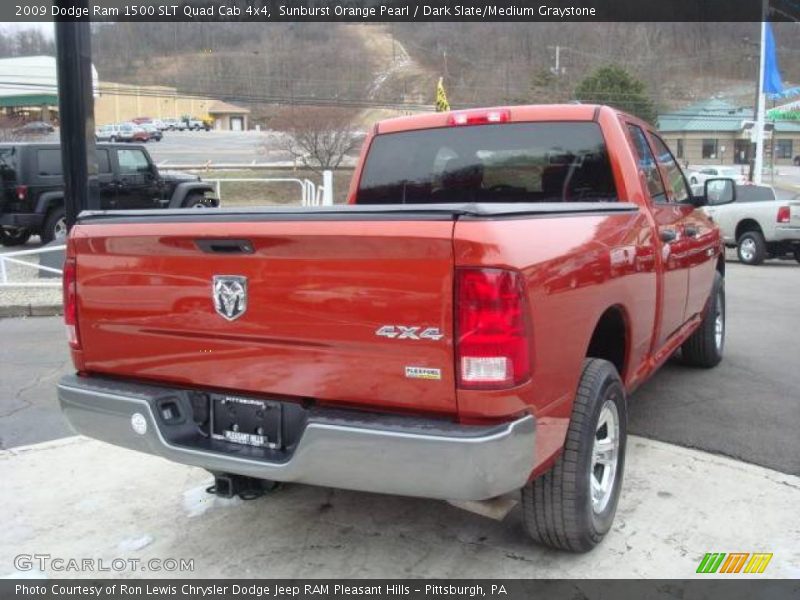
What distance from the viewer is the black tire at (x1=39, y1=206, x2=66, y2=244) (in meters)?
14.4

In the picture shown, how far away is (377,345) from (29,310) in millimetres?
8029

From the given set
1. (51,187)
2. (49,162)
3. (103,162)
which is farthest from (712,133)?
(51,187)

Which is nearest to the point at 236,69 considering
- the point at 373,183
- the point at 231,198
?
the point at 231,198

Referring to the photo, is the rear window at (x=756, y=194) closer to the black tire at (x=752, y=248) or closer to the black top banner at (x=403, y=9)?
the black tire at (x=752, y=248)

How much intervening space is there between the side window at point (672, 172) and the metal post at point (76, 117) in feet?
20.0

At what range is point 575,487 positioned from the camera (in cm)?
298

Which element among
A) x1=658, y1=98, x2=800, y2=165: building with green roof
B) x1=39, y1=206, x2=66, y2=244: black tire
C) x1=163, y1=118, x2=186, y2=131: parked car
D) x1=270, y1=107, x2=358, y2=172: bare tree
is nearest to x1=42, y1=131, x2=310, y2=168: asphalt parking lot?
x1=270, y1=107, x2=358, y2=172: bare tree

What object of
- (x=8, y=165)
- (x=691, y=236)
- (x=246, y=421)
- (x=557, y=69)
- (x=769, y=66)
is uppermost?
(x=557, y=69)

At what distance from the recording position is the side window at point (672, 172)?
16.1 ft

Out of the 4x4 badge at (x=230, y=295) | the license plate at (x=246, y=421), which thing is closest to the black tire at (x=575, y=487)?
the license plate at (x=246, y=421)

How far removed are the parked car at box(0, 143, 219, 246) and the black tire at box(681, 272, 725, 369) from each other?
438 inches

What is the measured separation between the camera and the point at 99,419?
314cm

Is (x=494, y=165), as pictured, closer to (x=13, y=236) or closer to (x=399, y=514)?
(x=399, y=514)

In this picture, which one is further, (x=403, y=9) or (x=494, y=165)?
(x=403, y=9)
